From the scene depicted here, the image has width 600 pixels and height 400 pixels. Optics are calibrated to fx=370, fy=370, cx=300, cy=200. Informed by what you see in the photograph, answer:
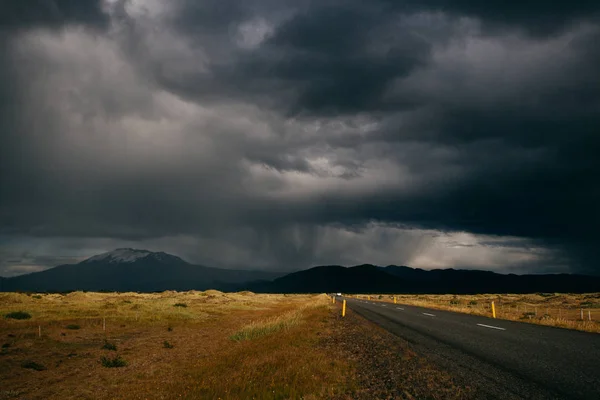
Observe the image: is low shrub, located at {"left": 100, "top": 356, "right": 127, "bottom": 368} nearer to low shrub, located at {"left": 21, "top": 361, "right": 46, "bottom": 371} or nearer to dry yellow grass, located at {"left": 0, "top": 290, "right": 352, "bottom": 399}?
dry yellow grass, located at {"left": 0, "top": 290, "right": 352, "bottom": 399}

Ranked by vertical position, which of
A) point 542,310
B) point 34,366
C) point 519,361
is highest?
point 519,361

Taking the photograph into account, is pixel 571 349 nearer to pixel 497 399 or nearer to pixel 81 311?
pixel 497 399

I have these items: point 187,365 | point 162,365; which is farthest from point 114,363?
point 187,365

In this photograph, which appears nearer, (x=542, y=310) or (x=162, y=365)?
(x=162, y=365)

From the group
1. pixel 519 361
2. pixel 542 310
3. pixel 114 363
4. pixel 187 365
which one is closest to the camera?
pixel 519 361

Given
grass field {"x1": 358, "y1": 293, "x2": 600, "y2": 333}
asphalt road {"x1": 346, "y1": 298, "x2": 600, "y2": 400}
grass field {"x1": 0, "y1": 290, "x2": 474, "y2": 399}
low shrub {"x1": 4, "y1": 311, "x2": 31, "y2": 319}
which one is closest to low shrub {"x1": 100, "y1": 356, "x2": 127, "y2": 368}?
grass field {"x1": 0, "y1": 290, "x2": 474, "y2": 399}

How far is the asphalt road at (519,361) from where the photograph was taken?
7270 millimetres

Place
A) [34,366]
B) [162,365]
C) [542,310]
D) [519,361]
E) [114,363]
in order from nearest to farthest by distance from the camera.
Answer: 1. [519,361]
2. [34,366]
3. [162,365]
4. [114,363]
5. [542,310]

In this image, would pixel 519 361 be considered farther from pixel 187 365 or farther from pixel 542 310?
pixel 542 310

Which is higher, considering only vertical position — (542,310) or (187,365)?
(187,365)

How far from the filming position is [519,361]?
9.84 meters

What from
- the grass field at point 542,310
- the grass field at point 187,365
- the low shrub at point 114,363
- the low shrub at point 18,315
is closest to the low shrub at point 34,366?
the grass field at point 187,365

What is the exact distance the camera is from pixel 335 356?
12.3 metres

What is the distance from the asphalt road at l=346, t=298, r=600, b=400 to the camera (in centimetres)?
727
